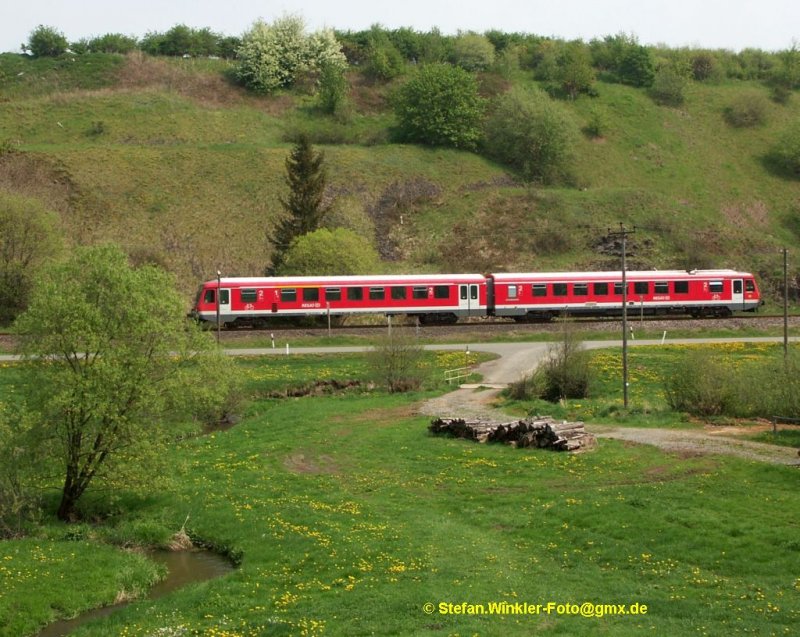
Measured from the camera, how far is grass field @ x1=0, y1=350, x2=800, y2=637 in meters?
17.1

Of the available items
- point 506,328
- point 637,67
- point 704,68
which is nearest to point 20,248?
point 506,328

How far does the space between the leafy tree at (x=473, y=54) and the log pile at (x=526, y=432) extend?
9822 cm

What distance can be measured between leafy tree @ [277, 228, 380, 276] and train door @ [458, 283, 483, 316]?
840 cm

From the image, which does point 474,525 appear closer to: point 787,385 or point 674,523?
point 674,523

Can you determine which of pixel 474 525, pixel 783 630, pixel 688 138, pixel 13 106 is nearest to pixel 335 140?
pixel 13 106

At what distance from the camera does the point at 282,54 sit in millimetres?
118438

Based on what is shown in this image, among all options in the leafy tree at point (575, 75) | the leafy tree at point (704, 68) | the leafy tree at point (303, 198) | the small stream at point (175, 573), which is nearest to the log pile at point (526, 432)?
the small stream at point (175, 573)

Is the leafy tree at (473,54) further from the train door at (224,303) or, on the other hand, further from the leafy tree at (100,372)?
the leafy tree at (100,372)

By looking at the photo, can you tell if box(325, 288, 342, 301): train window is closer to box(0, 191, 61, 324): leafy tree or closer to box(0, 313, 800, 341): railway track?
box(0, 313, 800, 341): railway track

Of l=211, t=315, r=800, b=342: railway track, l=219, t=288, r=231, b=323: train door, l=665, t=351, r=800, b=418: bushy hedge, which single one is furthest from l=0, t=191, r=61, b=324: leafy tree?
l=665, t=351, r=800, b=418: bushy hedge

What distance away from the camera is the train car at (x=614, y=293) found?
60.3 m

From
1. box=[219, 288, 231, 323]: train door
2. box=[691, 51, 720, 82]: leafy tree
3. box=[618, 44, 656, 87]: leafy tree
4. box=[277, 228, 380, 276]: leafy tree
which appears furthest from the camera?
box=[691, 51, 720, 82]: leafy tree

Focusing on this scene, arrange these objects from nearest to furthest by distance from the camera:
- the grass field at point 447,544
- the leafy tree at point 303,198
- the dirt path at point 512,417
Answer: the grass field at point 447,544, the dirt path at point 512,417, the leafy tree at point 303,198

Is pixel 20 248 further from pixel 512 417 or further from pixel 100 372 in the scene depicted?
pixel 100 372
